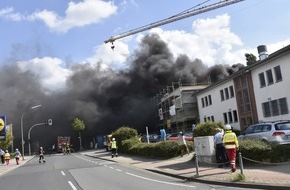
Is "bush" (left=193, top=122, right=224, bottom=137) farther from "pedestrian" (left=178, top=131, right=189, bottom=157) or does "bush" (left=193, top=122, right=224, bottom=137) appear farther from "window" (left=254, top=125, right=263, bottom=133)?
"pedestrian" (left=178, top=131, right=189, bottom=157)

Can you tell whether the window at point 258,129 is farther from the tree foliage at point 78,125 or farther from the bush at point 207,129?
the tree foliage at point 78,125

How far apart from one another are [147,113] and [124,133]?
136 ft

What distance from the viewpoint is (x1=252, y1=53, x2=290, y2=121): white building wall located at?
3216 cm

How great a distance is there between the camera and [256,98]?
3775 centimetres

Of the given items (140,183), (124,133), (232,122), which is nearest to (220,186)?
(140,183)

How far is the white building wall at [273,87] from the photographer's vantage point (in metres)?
32.2

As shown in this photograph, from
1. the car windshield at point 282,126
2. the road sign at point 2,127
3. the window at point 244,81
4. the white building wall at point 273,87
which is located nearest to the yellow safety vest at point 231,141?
the car windshield at point 282,126

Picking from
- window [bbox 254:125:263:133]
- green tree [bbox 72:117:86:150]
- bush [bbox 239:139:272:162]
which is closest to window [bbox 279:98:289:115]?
window [bbox 254:125:263:133]

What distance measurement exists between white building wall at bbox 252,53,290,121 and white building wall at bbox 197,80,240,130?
5.65 metres

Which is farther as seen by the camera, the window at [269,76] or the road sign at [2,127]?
the road sign at [2,127]

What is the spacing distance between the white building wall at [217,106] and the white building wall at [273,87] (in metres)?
5.65

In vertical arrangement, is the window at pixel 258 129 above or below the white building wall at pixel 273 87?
below

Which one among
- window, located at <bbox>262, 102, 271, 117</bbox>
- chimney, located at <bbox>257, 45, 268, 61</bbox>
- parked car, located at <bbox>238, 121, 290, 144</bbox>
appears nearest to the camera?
parked car, located at <bbox>238, 121, 290, 144</bbox>

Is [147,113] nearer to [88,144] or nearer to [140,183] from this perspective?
[88,144]
